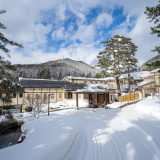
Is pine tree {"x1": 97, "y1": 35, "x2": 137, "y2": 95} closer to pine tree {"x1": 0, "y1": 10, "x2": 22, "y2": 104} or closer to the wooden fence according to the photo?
the wooden fence

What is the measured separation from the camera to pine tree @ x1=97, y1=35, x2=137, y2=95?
2105 cm

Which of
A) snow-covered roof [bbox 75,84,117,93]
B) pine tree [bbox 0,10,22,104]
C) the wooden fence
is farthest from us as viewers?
the wooden fence

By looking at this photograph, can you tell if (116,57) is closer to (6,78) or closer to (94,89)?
(94,89)

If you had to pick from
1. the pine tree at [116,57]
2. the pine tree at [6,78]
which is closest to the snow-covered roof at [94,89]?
the pine tree at [116,57]

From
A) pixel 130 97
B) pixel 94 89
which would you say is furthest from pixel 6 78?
pixel 130 97

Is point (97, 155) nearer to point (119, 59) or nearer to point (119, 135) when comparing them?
point (119, 135)

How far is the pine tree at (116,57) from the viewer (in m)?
21.0

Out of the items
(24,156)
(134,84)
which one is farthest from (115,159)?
(134,84)

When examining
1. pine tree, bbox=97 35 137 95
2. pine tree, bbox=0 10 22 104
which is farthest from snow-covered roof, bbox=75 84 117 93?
pine tree, bbox=0 10 22 104

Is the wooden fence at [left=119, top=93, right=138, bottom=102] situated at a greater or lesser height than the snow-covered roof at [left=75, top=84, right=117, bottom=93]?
lesser

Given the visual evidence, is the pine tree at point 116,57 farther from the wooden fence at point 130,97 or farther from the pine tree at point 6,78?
the pine tree at point 6,78

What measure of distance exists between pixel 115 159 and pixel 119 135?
100 inches

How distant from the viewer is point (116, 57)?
21484 millimetres

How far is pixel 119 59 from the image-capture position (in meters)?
21.5
